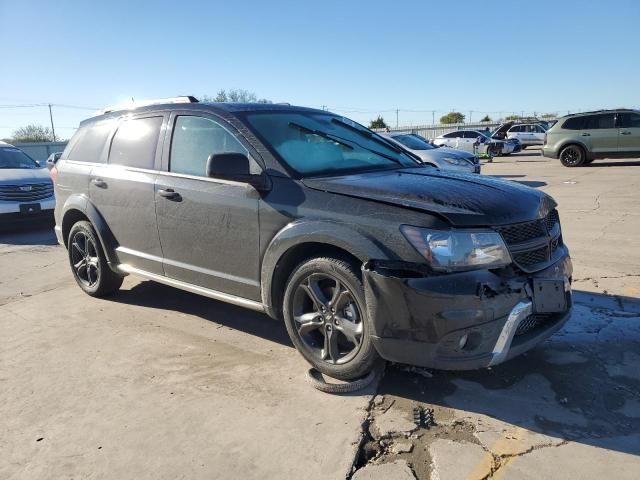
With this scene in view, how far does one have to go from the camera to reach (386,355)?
9.81 feet

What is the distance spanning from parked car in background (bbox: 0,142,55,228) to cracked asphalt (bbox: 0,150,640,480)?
519cm

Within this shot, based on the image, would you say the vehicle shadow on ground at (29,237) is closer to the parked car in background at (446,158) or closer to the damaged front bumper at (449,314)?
the parked car in background at (446,158)

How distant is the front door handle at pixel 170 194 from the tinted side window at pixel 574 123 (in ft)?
56.4

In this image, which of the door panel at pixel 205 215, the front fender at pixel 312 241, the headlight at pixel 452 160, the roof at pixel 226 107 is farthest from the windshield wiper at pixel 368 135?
the headlight at pixel 452 160

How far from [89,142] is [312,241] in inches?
126

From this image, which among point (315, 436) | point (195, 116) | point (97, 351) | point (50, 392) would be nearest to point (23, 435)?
point (50, 392)

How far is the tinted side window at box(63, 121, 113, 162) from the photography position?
16.7 ft

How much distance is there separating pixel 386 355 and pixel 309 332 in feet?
2.18

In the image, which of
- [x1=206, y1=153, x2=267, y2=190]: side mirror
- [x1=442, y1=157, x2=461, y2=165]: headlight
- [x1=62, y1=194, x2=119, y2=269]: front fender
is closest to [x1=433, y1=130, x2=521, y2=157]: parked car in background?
[x1=442, y1=157, x2=461, y2=165]: headlight

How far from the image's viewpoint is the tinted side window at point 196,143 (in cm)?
394

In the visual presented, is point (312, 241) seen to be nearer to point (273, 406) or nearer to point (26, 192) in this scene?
point (273, 406)

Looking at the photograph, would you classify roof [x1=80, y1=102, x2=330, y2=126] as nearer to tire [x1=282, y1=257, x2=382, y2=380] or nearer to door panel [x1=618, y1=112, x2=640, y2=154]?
tire [x1=282, y1=257, x2=382, y2=380]

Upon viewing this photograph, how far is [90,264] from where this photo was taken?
5.28m

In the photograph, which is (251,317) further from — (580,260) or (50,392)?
(580,260)
